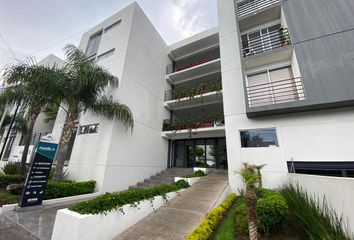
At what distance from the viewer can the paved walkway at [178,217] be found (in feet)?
14.7

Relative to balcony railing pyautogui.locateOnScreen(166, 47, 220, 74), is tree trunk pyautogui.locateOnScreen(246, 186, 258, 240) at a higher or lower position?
lower

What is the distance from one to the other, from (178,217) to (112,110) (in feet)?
22.7

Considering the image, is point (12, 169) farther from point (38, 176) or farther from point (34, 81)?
point (34, 81)

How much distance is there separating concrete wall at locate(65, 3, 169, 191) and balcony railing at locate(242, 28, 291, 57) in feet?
25.8

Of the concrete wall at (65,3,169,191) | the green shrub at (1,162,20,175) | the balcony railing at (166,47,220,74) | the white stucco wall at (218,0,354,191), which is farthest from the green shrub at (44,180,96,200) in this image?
the balcony railing at (166,47,220,74)

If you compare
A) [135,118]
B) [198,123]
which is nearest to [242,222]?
[198,123]

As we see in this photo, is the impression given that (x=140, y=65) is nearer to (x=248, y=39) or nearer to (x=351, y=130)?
(x=248, y=39)

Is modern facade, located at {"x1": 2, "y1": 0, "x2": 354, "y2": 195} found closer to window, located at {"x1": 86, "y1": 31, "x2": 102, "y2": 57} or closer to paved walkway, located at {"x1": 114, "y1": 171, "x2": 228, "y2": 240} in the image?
window, located at {"x1": 86, "y1": 31, "x2": 102, "y2": 57}

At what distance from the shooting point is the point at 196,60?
17000 mm

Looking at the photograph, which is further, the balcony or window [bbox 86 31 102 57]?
window [bbox 86 31 102 57]

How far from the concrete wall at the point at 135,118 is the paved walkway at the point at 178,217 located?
177 inches

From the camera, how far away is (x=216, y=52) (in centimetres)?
1582

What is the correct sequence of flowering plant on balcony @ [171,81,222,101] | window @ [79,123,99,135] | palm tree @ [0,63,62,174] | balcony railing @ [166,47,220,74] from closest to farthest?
palm tree @ [0,63,62,174]
window @ [79,123,99,135]
flowering plant on balcony @ [171,81,222,101]
balcony railing @ [166,47,220,74]

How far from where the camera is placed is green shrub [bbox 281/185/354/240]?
3.26 meters
